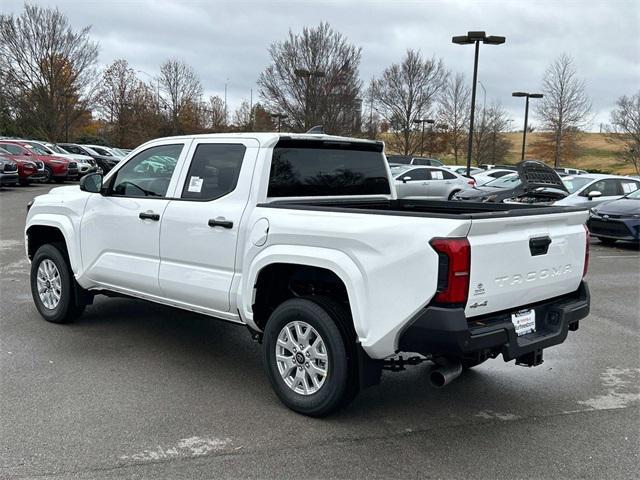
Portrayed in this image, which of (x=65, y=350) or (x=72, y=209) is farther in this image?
(x=72, y=209)

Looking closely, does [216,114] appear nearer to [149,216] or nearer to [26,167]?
[26,167]

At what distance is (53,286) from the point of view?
6.23 metres

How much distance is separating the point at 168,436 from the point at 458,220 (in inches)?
85.6

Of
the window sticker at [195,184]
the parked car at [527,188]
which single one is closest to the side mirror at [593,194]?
the parked car at [527,188]

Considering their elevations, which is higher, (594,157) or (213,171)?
(594,157)

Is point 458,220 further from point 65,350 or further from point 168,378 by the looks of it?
point 65,350

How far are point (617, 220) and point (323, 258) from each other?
11.2 metres

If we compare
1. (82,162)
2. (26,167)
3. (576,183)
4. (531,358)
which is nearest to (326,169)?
(531,358)

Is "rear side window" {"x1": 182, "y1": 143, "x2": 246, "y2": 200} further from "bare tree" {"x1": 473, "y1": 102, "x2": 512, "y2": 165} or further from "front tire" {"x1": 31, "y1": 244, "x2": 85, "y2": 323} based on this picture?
"bare tree" {"x1": 473, "y1": 102, "x2": 512, "y2": 165}

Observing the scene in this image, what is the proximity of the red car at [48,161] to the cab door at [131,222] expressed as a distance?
20651 mm

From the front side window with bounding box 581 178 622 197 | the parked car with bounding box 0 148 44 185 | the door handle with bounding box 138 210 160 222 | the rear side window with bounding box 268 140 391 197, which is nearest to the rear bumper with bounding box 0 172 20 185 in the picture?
the parked car with bounding box 0 148 44 185

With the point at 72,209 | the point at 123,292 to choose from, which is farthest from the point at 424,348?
the point at 72,209

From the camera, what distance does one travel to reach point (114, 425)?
391cm

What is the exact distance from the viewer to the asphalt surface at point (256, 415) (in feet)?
11.4
